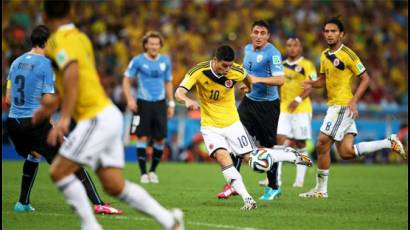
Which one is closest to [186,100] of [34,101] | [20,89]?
[34,101]

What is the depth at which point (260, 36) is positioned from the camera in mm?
13148

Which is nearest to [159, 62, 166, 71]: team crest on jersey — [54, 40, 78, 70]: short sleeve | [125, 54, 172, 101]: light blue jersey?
[125, 54, 172, 101]: light blue jersey

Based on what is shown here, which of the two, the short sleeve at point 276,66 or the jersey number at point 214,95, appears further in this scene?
the short sleeve at point 276,66

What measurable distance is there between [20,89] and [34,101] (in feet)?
0.79

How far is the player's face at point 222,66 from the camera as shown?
11055 mm

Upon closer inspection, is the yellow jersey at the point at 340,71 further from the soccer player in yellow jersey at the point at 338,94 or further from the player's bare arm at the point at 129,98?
the player's bare arm at the point at 129,98

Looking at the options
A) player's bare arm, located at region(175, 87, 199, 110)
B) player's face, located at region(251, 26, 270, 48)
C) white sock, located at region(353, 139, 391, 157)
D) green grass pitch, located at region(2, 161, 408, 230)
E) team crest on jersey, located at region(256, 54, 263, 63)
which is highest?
player's face, located at region(251, 26, 270, 48)

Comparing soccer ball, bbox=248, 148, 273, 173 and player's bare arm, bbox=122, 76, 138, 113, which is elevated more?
player's bare arm, bbox=122, 76, 138, 113

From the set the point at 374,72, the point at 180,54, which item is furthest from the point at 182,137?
the point at 374,72

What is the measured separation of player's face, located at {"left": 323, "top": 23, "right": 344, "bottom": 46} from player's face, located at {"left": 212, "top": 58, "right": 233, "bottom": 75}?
215 centimetres

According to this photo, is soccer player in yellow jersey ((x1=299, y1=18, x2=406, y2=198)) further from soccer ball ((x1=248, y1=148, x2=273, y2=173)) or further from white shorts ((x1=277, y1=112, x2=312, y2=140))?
white shorts ((x1=277, y1=112, x2=312, y2=140))

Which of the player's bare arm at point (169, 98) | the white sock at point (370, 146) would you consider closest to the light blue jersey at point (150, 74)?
the player's bare arm at point (169, 98)

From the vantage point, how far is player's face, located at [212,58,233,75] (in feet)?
36.3

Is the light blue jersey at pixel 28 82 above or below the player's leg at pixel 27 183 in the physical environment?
above
